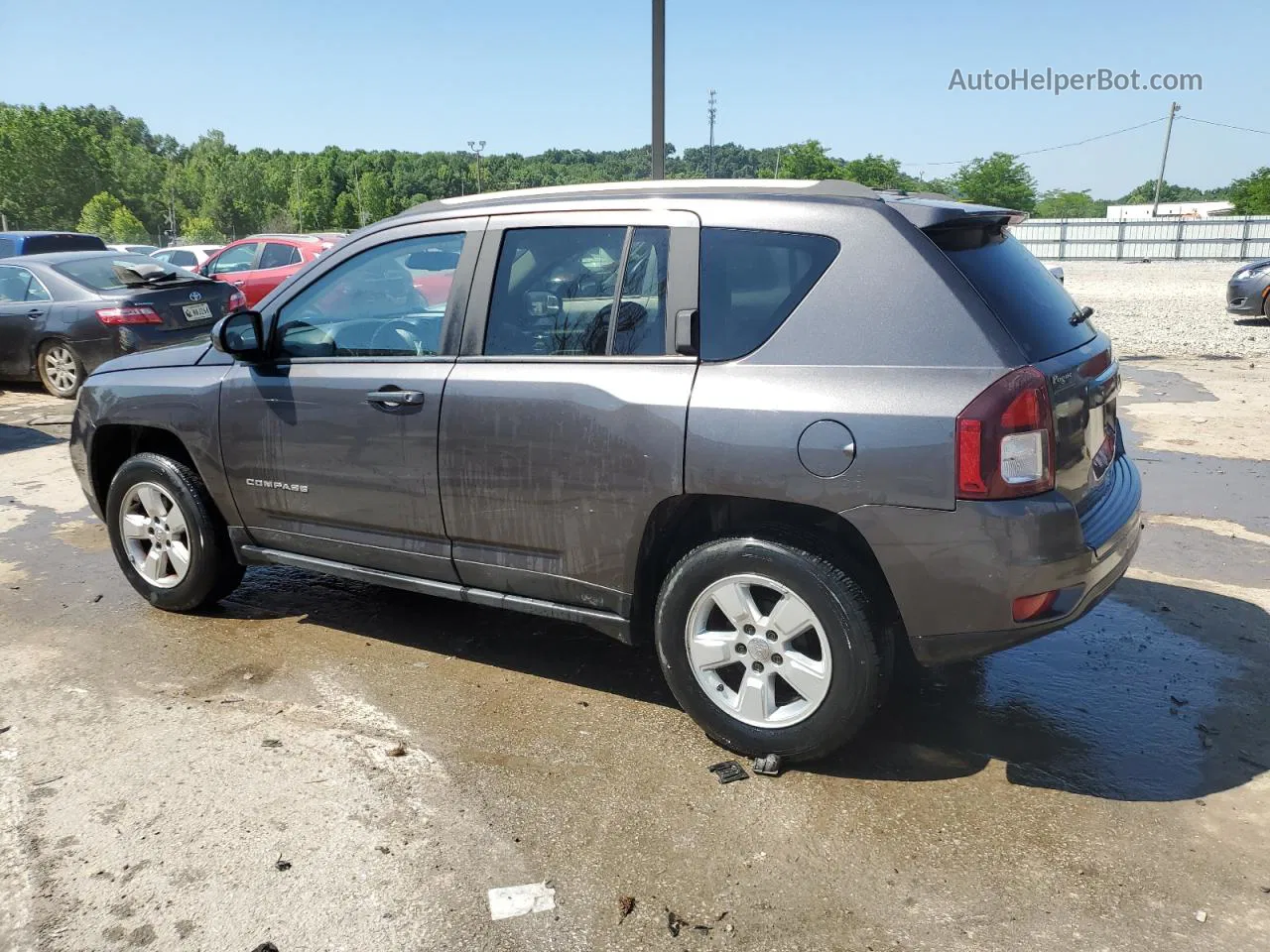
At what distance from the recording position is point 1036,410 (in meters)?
2.96

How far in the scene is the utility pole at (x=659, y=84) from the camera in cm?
854

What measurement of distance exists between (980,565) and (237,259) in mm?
16312

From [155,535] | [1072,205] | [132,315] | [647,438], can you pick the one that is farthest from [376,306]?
[1072,205]

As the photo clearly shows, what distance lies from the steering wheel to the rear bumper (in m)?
1.91

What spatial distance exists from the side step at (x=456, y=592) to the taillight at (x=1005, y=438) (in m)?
1.35

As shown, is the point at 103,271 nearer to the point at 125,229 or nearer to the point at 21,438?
the point at 21,438

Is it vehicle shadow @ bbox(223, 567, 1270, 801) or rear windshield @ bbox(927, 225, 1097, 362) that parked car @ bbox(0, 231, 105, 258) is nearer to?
vehicle shadow @ bbox(223, 567, 1270, 801)

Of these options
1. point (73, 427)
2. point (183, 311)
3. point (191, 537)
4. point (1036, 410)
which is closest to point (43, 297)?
point (183, 311)

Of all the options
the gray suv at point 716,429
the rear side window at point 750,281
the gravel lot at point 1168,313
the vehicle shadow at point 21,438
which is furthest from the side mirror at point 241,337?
the gravel lot at point 1168,313

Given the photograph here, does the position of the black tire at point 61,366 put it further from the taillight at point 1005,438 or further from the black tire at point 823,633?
the taillight at point 1005,438

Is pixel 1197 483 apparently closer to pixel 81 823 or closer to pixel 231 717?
pixel 231 717

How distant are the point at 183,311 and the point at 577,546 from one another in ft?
28.5

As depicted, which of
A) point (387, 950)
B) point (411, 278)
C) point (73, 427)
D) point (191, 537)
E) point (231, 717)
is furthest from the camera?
point (73, 427)

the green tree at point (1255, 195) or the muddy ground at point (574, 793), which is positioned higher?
the green tree at point (1255, 195)
